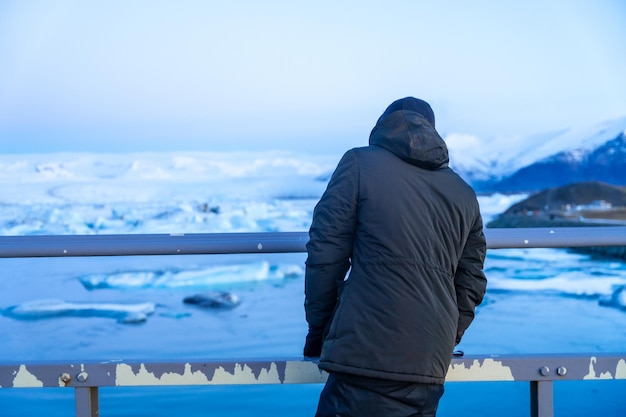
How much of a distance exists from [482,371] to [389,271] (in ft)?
1.67

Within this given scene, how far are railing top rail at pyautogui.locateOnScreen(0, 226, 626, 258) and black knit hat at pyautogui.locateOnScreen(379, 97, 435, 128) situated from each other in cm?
40

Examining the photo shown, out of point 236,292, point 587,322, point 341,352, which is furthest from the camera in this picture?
point 236,292

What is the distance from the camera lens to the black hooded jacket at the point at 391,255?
160cm

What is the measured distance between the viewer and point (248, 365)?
1.92 metres

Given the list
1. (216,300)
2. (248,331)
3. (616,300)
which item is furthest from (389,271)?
(216,300)

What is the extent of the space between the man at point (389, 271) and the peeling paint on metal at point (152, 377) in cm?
41

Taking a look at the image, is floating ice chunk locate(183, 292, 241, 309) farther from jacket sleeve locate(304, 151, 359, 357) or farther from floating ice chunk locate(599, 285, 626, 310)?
jacket sleeve locate(304, 151, 359, 357)

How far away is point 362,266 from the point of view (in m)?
1.64

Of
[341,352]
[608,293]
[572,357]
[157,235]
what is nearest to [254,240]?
[157,235]

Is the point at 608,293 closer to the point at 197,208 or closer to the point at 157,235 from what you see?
the point at 197,208

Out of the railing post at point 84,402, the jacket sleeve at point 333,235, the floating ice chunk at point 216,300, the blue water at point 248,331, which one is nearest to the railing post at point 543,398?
the jacket sleeve at point 333,235

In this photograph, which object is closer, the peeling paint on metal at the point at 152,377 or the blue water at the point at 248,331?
the peeling paint on metal at the point at 152,377

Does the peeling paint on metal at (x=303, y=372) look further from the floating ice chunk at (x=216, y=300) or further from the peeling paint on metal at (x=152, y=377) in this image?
the floating ice chunk at (x=216, y=300)

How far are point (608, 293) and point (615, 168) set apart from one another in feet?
8.53
